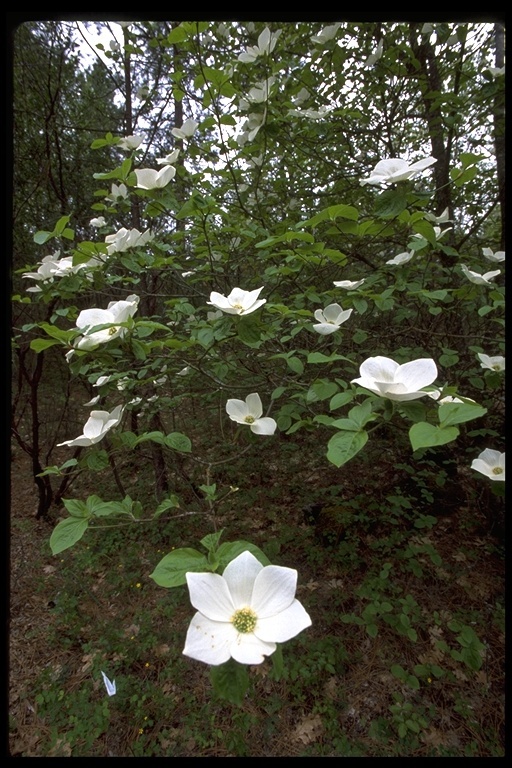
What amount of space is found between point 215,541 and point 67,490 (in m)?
2.67

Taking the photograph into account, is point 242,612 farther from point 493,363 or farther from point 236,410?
point 493,363

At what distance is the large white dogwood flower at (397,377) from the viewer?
0.71 metres

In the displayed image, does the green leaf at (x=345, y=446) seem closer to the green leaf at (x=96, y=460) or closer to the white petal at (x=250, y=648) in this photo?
the white petal at (x=250, y=648)

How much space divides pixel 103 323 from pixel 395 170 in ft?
2.80

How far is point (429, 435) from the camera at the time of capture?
62 centimetres

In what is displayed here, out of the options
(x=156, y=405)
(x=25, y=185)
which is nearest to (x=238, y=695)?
(x=156, y=405)

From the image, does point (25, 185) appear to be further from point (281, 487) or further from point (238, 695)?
point (238, 695)

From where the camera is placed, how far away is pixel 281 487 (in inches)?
115

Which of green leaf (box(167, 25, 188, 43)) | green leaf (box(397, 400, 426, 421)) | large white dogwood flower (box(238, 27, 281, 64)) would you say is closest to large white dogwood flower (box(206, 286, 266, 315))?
green leaf (box(397, 400, 426, 421))

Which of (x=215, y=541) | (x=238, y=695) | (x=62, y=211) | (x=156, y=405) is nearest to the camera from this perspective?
(x=238, y=695)

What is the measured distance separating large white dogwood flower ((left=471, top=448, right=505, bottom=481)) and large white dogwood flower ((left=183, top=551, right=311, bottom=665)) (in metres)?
0.54

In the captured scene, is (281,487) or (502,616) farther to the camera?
(281,487)

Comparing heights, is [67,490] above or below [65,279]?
below
